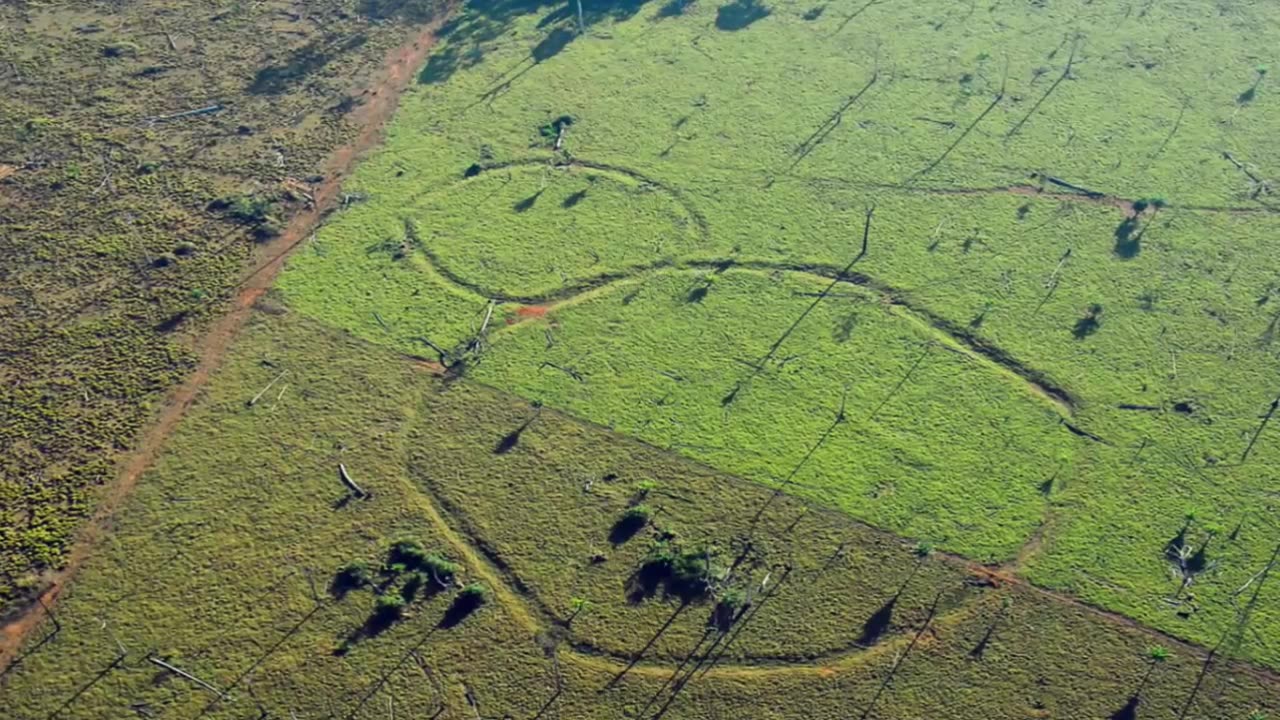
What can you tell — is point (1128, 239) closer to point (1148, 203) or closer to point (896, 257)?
point (1148, 203)

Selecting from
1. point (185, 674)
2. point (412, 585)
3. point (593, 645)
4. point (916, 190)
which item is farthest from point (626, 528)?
point (916, 190)

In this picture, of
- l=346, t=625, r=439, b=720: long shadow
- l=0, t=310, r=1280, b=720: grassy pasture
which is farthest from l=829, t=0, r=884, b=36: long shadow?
l=346, t=625, r=439, b=720: long shadow

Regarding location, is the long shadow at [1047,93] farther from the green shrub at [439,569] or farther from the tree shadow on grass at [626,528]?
the green shrub at [439,569]

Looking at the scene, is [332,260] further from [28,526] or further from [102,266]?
[28,526]

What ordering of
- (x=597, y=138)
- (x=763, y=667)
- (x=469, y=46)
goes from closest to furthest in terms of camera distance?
(x=763, y=667) → (x=597, y=138) → (x=469, y=46)

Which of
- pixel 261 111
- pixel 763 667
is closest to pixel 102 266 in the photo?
pixel 261 111

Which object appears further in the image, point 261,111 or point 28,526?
point 261,111
